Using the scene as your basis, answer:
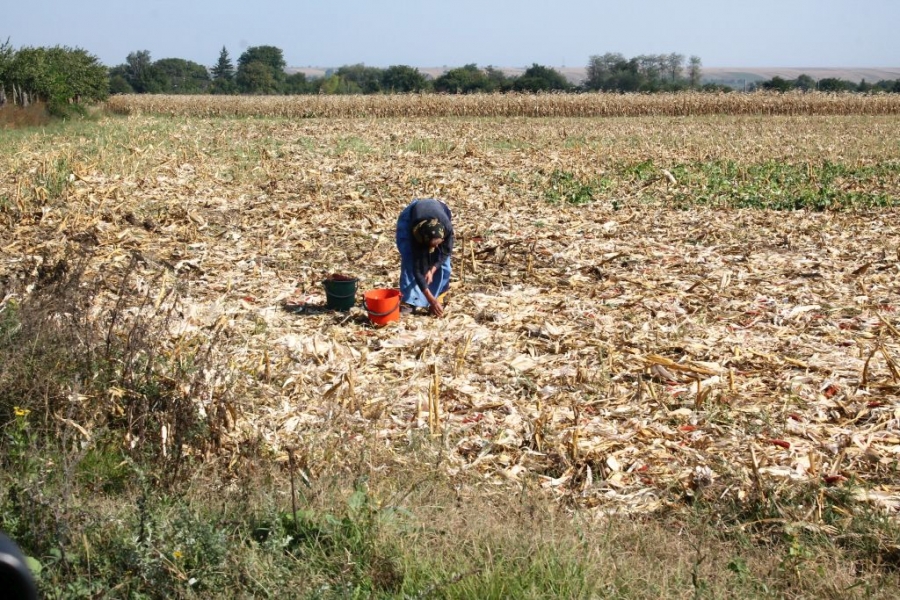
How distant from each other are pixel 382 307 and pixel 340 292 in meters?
0.52

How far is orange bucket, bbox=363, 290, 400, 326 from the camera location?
700 cm

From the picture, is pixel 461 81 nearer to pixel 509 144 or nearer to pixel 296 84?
pixel 296 84

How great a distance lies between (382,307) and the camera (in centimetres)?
700

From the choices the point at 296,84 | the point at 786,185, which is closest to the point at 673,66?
the point at 296,84

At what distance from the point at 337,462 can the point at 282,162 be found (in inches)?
428

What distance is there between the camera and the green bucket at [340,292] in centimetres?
730

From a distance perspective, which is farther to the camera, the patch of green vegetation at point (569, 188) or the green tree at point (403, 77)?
the green tree at point (403, 77)

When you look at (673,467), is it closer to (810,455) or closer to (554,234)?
(810,455)

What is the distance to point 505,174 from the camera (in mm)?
13953

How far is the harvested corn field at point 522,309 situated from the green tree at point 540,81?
44341 millimetres

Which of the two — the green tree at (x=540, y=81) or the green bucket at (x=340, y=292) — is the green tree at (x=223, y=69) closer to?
the green tree at (x=540, y=81)

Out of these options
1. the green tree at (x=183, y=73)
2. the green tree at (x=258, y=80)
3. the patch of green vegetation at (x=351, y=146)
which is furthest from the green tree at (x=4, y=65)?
the green tree at (x=183, y=73)

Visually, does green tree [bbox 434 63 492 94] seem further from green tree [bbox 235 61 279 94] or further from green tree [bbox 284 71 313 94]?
green tree [bbox 235 61 279 94]

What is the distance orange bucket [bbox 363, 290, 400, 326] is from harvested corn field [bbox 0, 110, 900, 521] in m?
0.13
